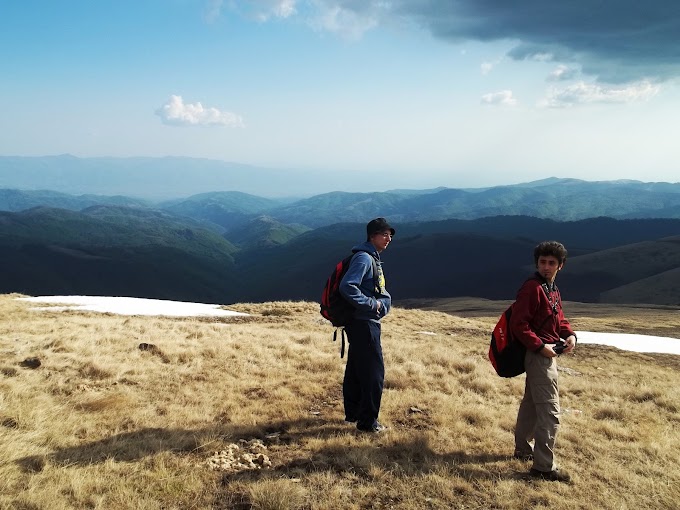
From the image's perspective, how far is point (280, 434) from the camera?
654 centimetres

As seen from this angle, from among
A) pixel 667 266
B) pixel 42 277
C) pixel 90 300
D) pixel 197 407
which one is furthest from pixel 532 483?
pixel 42 277

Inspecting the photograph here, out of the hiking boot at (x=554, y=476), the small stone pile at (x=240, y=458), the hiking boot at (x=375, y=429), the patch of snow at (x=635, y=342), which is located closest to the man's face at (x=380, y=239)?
the hiking boot at (x=375, y=429)

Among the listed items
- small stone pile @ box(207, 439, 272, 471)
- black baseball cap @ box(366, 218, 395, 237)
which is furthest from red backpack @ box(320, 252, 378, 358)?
small stone pile @ box(207, 439, 272, 471)

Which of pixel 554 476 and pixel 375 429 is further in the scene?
pixel 375 429

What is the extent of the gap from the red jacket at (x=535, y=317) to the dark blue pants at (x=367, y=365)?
193 centimetres

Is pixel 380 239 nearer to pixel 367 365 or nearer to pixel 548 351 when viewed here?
pixel 367 365

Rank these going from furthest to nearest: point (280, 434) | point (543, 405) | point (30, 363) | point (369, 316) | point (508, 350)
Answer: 1. point (30, 363)
2. point (280, 434)
3. point (369, 316)
4. point (508, 350)
5. point (543, 405)

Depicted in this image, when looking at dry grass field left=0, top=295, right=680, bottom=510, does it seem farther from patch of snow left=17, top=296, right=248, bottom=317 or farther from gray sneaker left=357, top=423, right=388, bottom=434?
patch of snow left=17, top=296, right=248, bottom=317

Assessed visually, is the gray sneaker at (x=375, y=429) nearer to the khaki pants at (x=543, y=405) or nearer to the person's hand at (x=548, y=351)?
the khaki pants at (x=543, y=405)

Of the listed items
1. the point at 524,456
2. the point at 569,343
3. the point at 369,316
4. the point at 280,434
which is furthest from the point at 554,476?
the point at 280,434

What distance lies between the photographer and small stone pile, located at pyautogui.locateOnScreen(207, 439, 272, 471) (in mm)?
5332

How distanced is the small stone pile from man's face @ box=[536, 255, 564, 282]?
14.2 feet

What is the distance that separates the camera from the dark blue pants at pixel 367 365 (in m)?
6.36

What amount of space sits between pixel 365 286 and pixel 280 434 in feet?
8.51
